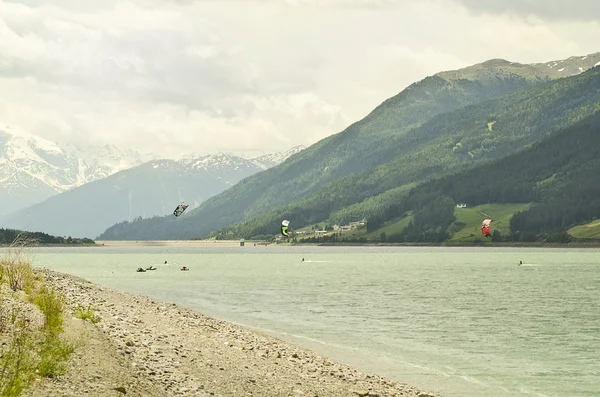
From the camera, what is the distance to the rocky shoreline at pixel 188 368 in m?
29.0

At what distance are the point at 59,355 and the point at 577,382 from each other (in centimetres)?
3008

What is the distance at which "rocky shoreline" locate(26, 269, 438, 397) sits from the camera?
2903 cm

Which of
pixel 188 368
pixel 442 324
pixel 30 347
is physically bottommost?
pixel 442 324

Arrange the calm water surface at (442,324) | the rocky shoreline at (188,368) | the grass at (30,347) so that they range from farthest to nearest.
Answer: the calm water surface at (442,324), the rocky shoreline at (188,368), the grass at (30,347)

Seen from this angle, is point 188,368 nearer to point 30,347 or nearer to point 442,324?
point 30,347

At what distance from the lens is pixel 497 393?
42031 millimetres

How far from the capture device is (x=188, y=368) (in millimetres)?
35094

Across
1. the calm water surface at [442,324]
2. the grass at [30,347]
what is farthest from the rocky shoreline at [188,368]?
the calm water surface at [442,324]

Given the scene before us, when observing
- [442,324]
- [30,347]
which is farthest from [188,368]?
[442,324]

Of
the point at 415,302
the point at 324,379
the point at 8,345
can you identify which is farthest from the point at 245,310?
the point at 8,345

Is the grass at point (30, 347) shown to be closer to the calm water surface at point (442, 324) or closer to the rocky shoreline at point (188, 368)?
the rocky shoreline at point (188, 368)

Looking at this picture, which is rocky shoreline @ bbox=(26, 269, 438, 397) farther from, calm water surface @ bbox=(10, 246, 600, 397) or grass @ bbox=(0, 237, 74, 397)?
calm water surface @ bbox=(10, 246, 600, 397)

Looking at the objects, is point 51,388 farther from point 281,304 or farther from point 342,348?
point 281,304

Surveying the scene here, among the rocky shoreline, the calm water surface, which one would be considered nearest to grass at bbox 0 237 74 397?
the rocky shoreline
